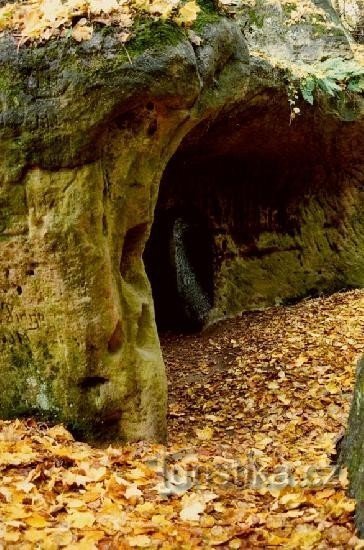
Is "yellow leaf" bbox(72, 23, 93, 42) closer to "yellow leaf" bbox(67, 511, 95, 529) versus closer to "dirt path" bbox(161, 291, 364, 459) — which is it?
"yellow leaf" bbox(67, 511, 95, 529)

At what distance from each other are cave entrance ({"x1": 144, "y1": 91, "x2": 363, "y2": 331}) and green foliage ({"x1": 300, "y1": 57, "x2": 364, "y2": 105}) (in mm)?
470

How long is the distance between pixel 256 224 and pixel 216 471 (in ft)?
24.7

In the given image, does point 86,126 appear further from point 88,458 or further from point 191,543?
point 191,543

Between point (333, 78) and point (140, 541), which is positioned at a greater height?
point (333, 78)

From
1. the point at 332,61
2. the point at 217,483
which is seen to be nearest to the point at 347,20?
the point at 332,61

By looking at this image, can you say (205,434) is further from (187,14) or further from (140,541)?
(187,14)

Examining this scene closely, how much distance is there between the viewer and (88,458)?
13.0 ft

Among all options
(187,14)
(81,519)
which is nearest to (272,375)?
(187,14)

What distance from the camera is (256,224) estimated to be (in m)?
11.2

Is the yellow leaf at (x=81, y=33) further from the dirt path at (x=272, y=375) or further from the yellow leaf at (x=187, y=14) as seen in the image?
the dirt path at (x=272, y=375)

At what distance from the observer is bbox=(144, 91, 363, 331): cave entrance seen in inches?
408

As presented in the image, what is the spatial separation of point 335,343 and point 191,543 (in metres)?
5.26

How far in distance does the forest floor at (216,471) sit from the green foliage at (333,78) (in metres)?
4.07

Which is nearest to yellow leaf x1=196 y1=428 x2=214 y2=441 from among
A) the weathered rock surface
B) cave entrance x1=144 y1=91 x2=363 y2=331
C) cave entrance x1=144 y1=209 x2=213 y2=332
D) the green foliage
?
the weathered rock surface
